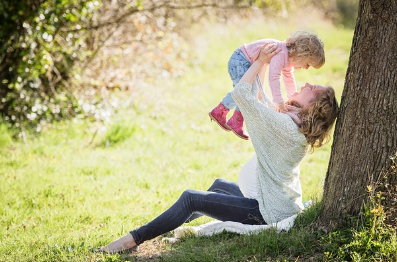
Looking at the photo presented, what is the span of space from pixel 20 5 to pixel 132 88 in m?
2.59

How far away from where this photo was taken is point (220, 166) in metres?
5.80

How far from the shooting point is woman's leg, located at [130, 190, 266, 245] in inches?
139

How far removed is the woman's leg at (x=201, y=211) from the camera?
3521mm

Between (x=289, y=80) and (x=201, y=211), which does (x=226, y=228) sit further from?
(x=289, y=80)

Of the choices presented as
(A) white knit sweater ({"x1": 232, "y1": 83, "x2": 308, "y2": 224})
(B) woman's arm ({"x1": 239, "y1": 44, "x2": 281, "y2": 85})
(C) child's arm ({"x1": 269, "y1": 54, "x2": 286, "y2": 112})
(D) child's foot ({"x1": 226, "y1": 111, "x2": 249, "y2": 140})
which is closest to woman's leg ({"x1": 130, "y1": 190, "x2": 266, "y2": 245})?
(A) white knit sweater ({"x1": 232, "y1": 83, "x2": 308, "y2": 224})

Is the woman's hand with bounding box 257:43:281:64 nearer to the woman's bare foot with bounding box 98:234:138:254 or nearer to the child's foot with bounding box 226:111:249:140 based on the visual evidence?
the child's foot with bounding box 226:111:249:140

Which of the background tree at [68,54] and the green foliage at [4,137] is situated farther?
the background tree at [68,54]

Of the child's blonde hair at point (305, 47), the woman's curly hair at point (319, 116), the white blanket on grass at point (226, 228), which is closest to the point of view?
the woman's curly hair at point (319, 116)

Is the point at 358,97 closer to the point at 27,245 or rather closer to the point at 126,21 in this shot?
the point at 27,245

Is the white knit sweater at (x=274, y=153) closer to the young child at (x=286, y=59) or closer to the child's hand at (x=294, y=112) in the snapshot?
the child's hand at (x=294, y=112)

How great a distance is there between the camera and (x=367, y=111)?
3.13 metres

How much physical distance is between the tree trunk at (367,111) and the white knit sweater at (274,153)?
334mm

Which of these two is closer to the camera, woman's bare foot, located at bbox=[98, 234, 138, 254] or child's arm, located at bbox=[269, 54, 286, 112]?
woman's bare foot, located at bbox=[98, 234, 138, 254]

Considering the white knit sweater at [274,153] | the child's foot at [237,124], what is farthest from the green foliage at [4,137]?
the white knit sweater at [274,153]
